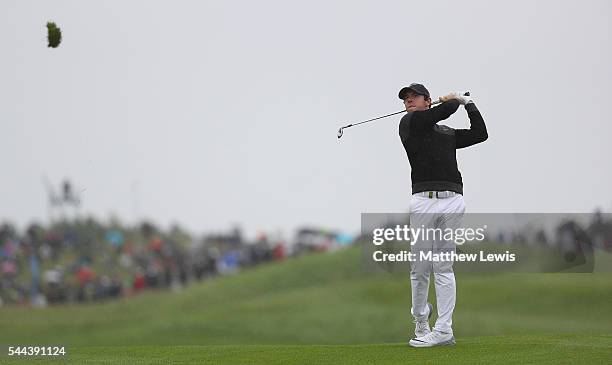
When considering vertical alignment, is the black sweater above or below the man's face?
below

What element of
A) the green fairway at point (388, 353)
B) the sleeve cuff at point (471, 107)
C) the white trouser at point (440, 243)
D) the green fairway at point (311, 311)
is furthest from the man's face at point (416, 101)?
the green fairway at point (311, 311)

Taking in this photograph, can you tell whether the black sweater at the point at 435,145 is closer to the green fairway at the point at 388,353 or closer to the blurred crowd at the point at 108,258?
the green fairway at the point at 388,353

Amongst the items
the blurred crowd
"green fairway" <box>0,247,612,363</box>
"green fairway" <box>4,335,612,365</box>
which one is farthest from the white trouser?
the blurred crowd

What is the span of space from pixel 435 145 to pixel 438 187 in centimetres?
47

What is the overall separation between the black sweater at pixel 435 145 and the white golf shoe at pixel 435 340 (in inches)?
63.9

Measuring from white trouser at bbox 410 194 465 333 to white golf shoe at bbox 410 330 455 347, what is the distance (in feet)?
0.22

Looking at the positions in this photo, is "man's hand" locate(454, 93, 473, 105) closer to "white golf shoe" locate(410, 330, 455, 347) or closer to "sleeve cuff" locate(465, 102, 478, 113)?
"sleeve cuff" locate(465, 102, 478, 113)

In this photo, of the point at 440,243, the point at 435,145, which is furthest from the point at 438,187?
the point at 440,243

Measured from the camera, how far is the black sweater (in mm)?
11609

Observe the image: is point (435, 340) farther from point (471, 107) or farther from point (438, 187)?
point (471, 107)

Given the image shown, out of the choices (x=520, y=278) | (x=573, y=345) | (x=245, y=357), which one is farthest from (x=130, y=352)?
(x=520, y=278)

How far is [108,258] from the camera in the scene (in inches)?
1838

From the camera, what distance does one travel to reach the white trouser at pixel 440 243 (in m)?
11.7

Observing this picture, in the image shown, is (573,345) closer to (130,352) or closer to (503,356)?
(503,356)
